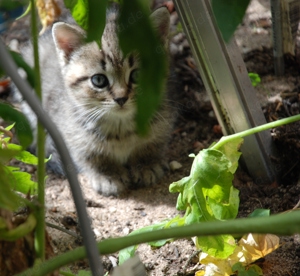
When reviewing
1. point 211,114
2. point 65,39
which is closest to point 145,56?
point 65,39

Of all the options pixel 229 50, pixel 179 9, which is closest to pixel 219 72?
pixel 229 50

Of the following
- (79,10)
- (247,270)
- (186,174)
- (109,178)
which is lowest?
(247,270)

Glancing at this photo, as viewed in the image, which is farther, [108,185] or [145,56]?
[108,185]

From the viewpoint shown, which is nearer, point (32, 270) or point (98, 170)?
point (32, 270)

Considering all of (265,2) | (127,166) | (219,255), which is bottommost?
(219,255)

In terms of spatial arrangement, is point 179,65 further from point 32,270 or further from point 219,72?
point 32,270

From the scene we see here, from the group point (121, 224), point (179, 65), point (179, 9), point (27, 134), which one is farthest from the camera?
point (179, 65)

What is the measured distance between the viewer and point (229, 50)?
1831 mm

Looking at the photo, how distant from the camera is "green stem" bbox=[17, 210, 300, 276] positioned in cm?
78

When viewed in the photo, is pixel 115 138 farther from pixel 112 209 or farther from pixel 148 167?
pixel 112 209

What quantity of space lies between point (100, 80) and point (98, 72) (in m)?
0.04

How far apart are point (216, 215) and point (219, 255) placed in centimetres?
13

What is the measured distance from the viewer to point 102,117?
2.29 meters

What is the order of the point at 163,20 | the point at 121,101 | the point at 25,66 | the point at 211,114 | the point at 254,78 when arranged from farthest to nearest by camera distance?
the point at 211,114 < the point at 254,78 < the point at 121,101 < the point at 163,20 < the point at 25,66
